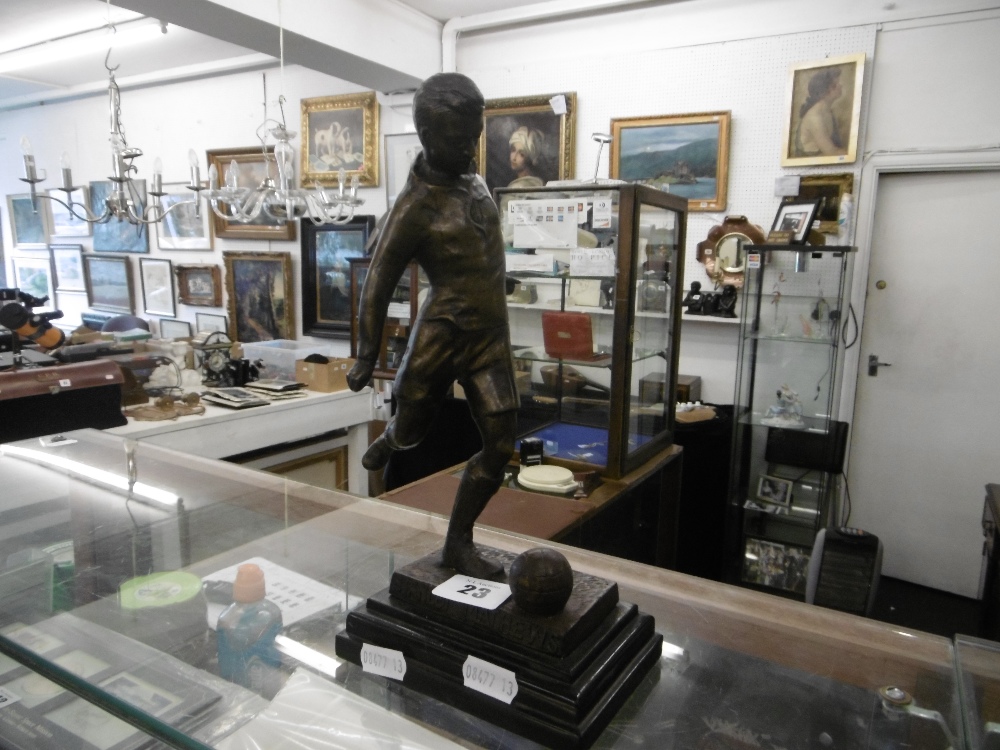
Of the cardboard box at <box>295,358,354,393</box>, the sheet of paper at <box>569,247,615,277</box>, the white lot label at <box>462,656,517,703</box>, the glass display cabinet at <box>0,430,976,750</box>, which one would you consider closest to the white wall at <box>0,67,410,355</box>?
the cardboard box at <box>295,358,354,393</box>

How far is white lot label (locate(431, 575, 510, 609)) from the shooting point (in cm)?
100

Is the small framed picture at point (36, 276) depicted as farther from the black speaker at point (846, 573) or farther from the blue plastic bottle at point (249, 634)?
the black speaker at point (846, 573)

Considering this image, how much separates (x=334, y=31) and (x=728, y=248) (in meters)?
2.32

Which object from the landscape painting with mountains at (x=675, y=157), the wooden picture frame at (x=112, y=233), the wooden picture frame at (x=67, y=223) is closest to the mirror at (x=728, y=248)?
the landscape painting with mountains at (x=675, y=157)

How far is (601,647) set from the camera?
3.13ft

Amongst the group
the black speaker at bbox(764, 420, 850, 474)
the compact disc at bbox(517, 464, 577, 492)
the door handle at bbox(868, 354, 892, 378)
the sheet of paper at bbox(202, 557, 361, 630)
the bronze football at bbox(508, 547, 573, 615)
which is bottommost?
the black speaker at bbox(764, 420, 850, 474)

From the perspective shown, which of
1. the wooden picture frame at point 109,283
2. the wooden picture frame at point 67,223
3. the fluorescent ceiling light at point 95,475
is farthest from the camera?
the wooden picture frame at point 67,223

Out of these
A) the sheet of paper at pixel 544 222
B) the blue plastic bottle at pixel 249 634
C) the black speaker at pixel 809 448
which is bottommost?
the black speaker at pixel 809 448

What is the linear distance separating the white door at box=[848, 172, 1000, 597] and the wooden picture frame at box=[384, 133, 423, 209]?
2.79 meters

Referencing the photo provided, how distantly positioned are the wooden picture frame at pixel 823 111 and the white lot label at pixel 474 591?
3086mm

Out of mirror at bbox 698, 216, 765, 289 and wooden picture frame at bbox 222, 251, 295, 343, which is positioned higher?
mirror at bbox 698, 216, 765, 289

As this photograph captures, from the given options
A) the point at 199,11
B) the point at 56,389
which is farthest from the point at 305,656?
the point at 199,11

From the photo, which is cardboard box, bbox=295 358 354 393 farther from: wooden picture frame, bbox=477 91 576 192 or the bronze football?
the bronze football

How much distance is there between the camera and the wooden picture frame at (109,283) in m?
6.43
